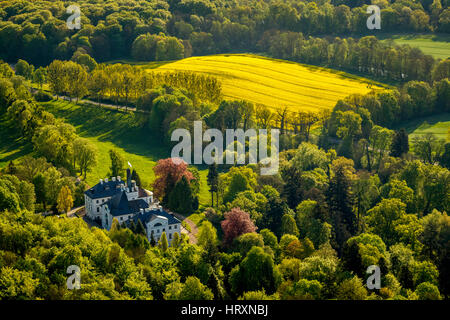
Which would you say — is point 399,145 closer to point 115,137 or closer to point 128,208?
point 128,208

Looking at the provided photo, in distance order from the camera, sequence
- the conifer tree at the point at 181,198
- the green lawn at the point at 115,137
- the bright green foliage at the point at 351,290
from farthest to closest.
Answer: the green lawn at the point at 115,137 → the conifer tree at the point at 181,198 → the bright green foliage at the point at 351,290

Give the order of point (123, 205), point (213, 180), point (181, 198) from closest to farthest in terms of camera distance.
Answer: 1. point (123, 205)
2. point (181, 198)
3. point (213, 180)

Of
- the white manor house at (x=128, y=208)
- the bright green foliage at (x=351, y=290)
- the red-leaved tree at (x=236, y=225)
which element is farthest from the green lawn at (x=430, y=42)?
the bright green foliage at (x=351, y=290)

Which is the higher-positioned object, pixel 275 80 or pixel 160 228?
pixel 275 80

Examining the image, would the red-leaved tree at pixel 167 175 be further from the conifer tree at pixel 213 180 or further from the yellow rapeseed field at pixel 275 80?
the yellow rapeseed field at pixel 275 80

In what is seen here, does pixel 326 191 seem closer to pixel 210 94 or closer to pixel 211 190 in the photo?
pixel 211 190

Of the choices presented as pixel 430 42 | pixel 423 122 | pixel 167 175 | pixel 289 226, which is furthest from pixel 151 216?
pixel 430 42
